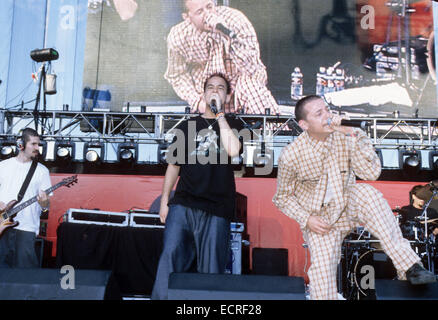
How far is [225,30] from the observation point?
32.0 ft

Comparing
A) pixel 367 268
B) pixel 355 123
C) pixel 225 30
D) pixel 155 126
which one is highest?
pixel 225 30

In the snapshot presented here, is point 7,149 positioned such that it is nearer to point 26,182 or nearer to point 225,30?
point 26,182

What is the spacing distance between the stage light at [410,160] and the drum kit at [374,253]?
6.38 ft

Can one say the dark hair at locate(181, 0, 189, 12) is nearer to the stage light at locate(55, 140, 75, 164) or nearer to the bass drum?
the stage light at locate(55, 140, 75, 164)

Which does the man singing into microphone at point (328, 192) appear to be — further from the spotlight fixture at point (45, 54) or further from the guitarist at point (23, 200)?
the spotlight fixture at point (45, 54)

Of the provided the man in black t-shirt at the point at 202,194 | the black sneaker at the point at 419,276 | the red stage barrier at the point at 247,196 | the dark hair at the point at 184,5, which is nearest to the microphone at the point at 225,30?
the dark hair at the point at 184,5

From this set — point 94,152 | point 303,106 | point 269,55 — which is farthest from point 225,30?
point 303,106

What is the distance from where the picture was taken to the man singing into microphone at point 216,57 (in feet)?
30.9

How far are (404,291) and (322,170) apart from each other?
94 cm

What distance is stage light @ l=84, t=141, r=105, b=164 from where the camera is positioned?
27.9ft

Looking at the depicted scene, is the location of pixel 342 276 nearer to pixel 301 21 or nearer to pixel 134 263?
pixel 134 263

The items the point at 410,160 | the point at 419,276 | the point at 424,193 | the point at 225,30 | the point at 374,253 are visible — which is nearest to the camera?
the point at 419,276

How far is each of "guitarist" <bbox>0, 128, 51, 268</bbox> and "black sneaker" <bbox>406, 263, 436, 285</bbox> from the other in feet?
11.9

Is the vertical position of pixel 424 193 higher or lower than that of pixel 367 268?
higher
